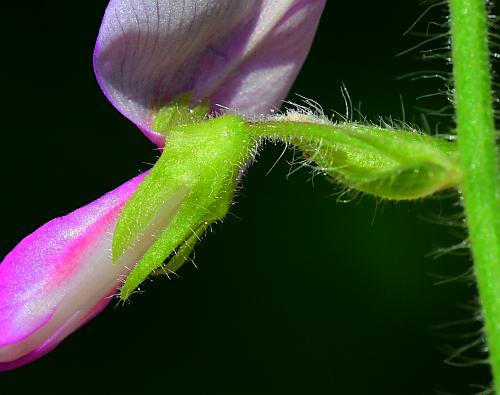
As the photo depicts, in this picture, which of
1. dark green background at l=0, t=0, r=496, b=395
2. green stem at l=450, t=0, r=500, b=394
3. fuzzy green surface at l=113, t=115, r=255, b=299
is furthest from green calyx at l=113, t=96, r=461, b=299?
dark green background at l=0, t=0, r=496, b=395

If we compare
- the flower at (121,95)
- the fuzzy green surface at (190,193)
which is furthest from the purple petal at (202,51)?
the fuzzy green surface at (190,193)

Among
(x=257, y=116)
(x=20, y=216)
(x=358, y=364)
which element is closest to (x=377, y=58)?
(x=358, y=364)

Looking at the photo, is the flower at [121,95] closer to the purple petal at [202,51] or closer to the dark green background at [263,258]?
the purple petal at [202,51]

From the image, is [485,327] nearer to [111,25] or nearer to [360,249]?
[111,25]

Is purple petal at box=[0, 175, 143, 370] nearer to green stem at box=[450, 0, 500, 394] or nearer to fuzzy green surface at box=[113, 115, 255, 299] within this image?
fuzzy green surface at box=[113, 115, 255, 299]

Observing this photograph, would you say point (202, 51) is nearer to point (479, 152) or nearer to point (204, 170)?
point (204, 170)

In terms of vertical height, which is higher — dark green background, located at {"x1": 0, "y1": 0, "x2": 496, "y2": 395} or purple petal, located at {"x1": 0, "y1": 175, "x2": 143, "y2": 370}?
purple petal, located at {"x1": 0, "y1": 175, "x2": 143, "y2": 370}
